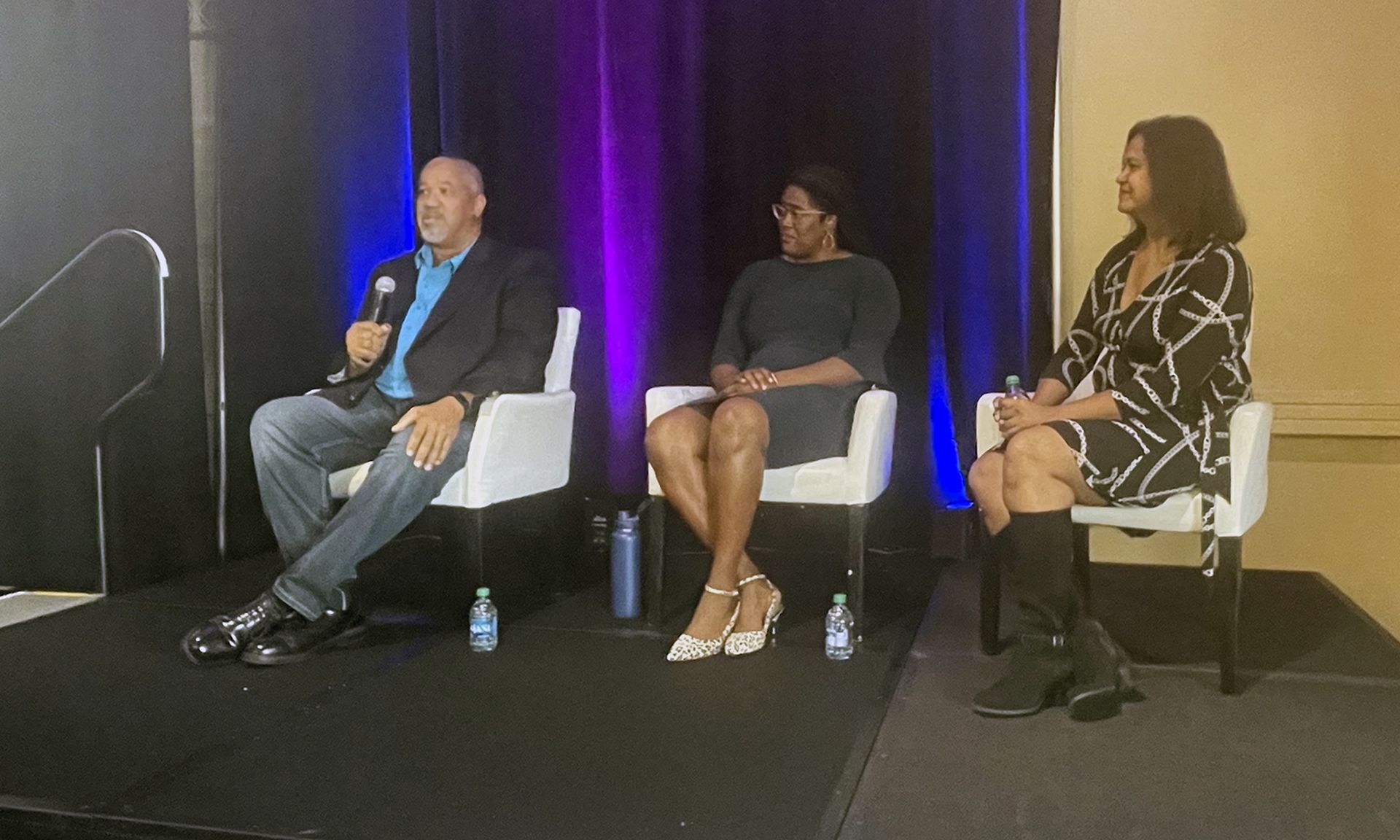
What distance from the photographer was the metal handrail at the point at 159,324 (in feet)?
10.2

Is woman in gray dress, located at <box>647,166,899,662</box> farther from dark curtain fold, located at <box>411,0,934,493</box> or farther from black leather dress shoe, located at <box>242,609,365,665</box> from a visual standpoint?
black leather dress shoe, located at <box>242,609,365,665</box>

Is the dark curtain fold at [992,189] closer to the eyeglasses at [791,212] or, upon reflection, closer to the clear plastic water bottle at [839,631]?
the eyeglasses at [791,212]

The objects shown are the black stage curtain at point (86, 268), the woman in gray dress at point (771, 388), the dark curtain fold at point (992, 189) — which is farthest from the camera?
the dark curtain fold at point (992, 189)

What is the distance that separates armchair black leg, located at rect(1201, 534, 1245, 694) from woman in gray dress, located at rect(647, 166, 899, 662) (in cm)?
87

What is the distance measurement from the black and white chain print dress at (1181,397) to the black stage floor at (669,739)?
1.36 ft

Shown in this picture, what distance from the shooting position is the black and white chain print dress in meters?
2.30

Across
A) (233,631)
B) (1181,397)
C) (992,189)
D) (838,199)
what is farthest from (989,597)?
(233,631)

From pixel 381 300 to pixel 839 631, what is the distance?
53.6 inches

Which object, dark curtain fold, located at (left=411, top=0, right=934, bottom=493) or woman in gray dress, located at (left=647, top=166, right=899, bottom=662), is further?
dark curtain fold, located at (left=411, top=0, right=934, bottom=493)

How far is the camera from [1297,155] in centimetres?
324

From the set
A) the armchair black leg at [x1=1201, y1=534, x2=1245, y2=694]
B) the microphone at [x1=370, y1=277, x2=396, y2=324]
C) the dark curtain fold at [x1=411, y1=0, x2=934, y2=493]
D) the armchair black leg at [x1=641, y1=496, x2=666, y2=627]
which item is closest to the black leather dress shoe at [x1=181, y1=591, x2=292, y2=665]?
the microphone at [x1=370, y1=277, x2=396, y2=324]

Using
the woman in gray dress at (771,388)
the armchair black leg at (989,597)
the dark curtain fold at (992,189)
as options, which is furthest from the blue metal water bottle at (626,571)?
the dark curtain fold at (992,189)

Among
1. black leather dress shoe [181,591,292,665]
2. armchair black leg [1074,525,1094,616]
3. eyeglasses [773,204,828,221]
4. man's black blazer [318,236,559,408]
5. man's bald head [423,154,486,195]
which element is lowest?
black leather dress shoe [181,591,292,665]

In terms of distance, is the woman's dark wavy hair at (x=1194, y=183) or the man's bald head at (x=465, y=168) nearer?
the woman's dark wavy hair at (x=1194, y=183)
